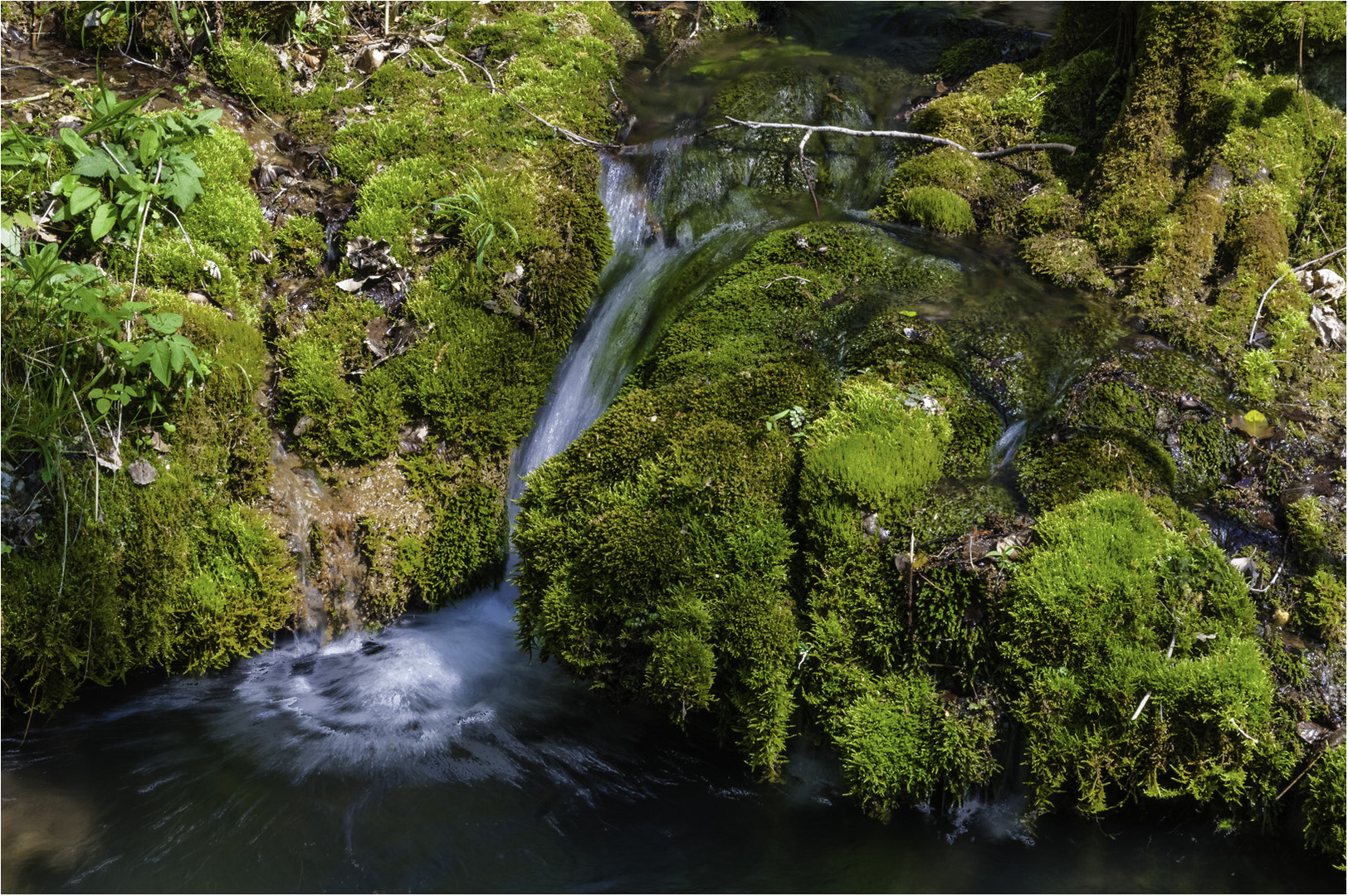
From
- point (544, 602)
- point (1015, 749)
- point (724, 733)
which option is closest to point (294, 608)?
point (544, 602)

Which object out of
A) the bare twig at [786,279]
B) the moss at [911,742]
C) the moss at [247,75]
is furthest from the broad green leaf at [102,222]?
the moss at [911,742]

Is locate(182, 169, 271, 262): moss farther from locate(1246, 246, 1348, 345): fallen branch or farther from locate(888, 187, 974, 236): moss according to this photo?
locate(1246, 246, 1348, 345): fallen branch

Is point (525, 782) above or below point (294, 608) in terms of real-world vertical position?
below

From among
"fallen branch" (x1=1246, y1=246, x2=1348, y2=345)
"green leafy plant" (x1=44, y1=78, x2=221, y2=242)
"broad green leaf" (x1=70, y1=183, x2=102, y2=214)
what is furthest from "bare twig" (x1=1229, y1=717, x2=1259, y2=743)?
"broad green leaf" (x1=70, y1=183, x2=102, y2=214)

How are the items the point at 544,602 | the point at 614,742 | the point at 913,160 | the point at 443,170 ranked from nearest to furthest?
the point at 544,602 < the point at 614,742 < the point at 443,170 < the point at 913,160

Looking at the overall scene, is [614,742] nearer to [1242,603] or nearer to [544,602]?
[544,602]

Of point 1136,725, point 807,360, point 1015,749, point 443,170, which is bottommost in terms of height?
point 1015,749

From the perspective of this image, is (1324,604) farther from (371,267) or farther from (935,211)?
(371,267)

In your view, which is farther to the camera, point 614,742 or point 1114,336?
point 1114,336
